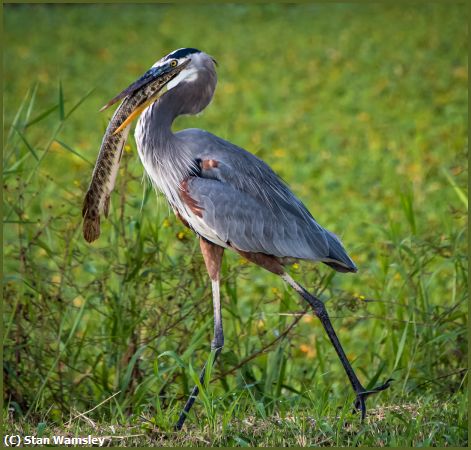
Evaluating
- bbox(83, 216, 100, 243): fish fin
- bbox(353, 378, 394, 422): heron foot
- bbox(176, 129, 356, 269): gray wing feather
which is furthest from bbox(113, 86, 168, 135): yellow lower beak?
bbox(353, 378, 394, 422): heron foot

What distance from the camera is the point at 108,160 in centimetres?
412

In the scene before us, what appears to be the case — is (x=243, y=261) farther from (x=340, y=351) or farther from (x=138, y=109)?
(x=138, y=109)

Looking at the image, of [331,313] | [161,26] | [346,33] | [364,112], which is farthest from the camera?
[161,26]

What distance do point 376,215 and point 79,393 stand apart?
14.2 ft

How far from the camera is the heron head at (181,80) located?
157 inches

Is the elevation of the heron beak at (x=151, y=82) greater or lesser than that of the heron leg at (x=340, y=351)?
greater

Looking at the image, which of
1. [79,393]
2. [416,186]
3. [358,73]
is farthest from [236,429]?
[358,73]

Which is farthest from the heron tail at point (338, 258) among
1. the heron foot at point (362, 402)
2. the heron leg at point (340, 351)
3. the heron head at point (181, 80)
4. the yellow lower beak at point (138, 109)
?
the yellow lower beak at point (138, 109)

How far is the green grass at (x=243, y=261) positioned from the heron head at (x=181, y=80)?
66 centimetres

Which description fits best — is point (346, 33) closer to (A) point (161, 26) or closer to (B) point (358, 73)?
(B) point (358, 73)

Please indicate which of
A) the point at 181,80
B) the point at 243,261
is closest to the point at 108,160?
the point at 181,80

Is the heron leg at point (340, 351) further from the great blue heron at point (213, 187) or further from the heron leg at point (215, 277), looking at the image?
the heron leg at point (215, 277)

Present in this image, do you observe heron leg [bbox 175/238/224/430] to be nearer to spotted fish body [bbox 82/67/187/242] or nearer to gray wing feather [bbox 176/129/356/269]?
gray wing feather [bbox 176/129/356/269]

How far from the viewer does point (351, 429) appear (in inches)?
149
